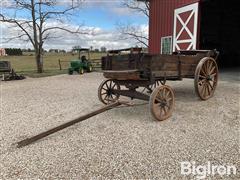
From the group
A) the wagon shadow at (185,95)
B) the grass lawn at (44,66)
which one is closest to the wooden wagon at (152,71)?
the wagon shadow at (185,95)

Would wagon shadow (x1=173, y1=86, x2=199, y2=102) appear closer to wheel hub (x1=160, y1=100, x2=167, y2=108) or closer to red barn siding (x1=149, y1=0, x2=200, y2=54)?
wheel hub (x1=160, y1=100, x2=167, y2=108)

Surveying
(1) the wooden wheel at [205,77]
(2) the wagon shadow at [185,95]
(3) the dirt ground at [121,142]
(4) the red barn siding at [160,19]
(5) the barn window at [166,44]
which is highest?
(4) the red barn siding at [160,19]

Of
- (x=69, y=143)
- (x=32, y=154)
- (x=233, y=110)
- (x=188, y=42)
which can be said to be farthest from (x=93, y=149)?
(x=188, y=42)

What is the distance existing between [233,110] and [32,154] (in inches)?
172

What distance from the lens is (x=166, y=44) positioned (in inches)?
512

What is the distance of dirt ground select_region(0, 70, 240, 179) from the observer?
2.95 m

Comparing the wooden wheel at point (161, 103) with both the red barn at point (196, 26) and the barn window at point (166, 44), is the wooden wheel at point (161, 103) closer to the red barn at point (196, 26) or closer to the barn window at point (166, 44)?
the red barn at point (196, 26)

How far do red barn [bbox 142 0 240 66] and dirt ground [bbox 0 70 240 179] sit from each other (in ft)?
19.0

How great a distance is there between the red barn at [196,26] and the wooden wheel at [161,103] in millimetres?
6598

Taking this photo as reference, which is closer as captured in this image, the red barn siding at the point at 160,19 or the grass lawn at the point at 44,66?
the red barn siding at the point at 160,19

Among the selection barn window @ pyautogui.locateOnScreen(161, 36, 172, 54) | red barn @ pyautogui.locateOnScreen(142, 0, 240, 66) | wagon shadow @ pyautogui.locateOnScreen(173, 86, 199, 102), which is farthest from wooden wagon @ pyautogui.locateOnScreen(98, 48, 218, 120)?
barn window @ pyautogui.locateOnScreen(161, 36, 172, 54)

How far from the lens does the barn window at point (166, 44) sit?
12634 mm

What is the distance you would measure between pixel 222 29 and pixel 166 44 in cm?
548

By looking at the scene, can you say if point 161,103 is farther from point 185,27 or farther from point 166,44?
point 166,44
